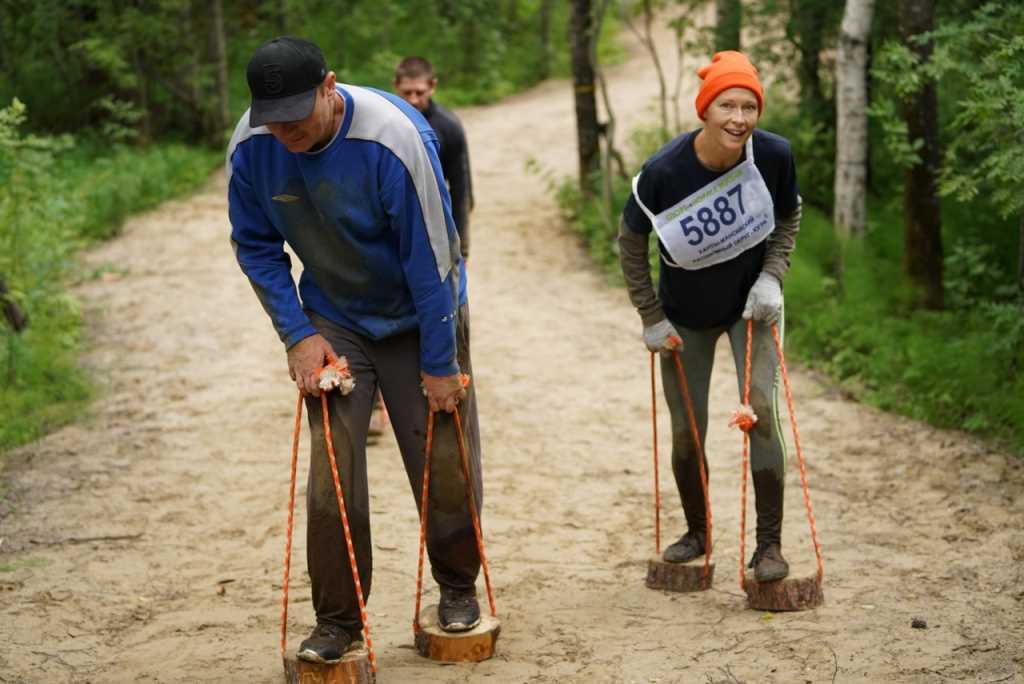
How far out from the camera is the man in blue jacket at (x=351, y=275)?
4422 mm

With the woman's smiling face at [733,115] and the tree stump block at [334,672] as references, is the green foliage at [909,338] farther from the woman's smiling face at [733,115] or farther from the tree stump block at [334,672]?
the tree stump block at [334,672]

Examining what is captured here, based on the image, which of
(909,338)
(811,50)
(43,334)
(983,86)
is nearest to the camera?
(983,86)

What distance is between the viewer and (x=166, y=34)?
18422 millimetres

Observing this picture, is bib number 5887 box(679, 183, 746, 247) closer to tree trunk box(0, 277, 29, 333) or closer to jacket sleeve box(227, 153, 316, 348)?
jacket sleeve box(227, 153, 316, 348)

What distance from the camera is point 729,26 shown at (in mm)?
13180

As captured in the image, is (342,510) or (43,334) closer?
(342,510)

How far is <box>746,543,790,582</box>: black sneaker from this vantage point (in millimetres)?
5551

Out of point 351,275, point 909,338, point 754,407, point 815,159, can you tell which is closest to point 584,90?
point 815,159

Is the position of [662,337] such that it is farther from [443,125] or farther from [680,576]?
[443,125]

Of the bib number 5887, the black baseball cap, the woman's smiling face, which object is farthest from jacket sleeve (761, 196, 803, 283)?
the black baseball cap

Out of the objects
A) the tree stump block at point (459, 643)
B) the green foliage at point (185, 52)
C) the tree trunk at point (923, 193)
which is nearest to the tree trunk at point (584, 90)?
the tree trunk at point (923, 193)

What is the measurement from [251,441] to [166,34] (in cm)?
1129

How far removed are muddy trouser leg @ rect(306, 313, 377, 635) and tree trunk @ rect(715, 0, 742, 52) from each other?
927 centimetres

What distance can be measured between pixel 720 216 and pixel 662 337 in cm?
56
